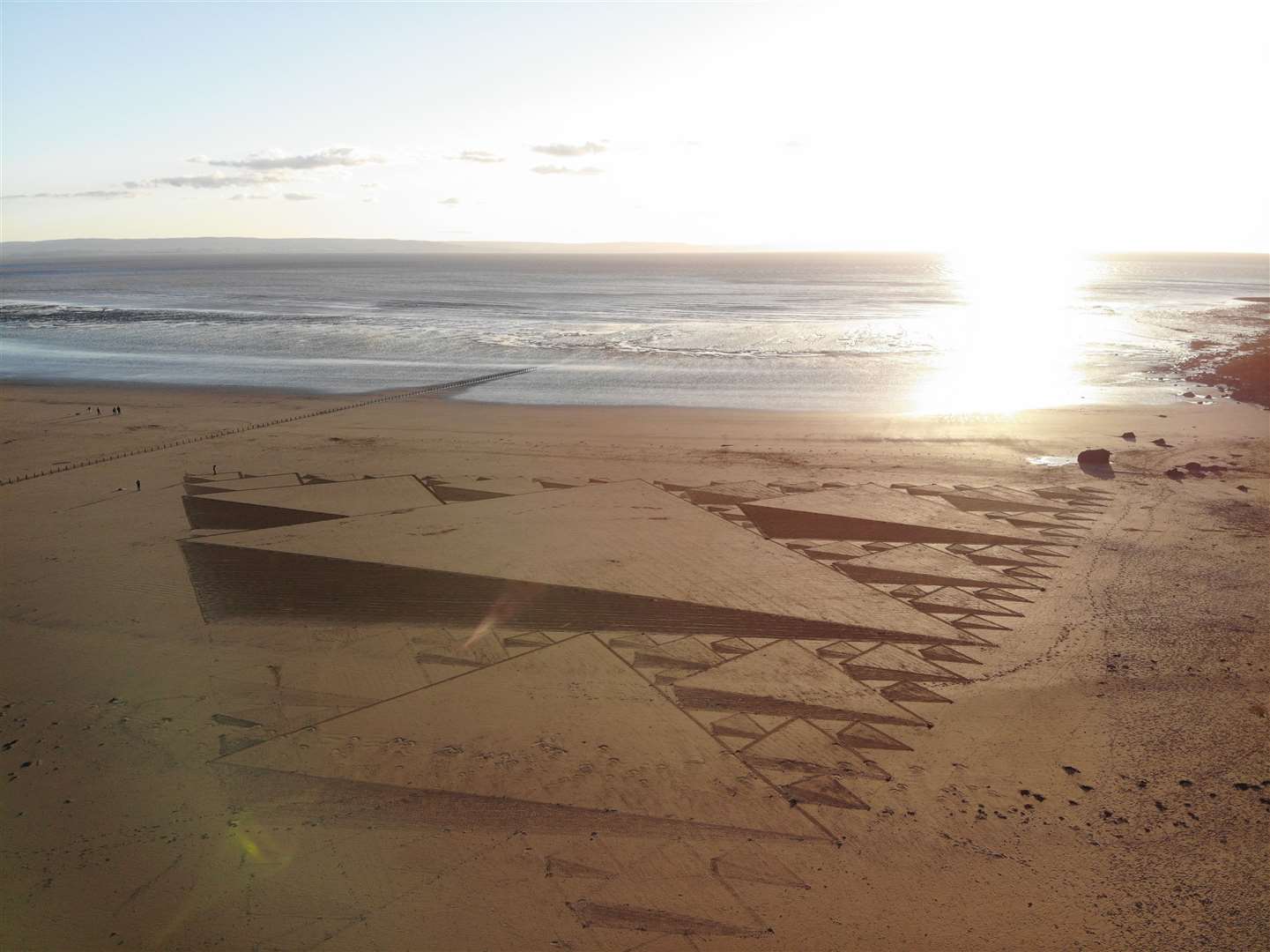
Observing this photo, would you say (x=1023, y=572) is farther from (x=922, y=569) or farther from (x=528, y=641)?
(x=528, y=641)

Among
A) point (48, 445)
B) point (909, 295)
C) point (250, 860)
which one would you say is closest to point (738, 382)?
point (48, 445)

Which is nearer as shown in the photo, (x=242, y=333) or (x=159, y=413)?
(x=159, y=413)

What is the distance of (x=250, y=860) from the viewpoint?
25.7 ft

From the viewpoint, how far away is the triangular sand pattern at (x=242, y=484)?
1950 cm

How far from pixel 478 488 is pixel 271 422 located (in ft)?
36.6

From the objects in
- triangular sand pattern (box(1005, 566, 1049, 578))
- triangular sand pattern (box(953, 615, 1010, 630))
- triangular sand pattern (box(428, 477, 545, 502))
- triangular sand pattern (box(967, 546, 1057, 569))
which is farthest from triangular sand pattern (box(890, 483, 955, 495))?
triangular sand pattern (box(428, 477, 545, 502))

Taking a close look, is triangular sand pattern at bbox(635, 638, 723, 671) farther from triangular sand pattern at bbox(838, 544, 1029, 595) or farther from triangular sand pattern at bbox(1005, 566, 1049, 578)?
triangular sand pattern at bbox(1005, 566, 1049, 578)

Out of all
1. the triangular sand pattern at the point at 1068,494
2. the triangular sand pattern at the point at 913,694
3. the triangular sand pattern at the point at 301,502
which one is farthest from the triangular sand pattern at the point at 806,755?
the triangular sand pattern at the point at 1068,494

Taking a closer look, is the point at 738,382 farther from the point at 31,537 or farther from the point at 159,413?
the point at 31,537

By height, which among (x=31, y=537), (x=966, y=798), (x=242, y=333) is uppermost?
(x=242, y=333)

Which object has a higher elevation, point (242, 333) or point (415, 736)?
point (242, 333)

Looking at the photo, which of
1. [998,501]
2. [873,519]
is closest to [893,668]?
[873,519]

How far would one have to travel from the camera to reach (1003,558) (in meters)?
15.4

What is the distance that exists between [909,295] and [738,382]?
6601 centimetres
